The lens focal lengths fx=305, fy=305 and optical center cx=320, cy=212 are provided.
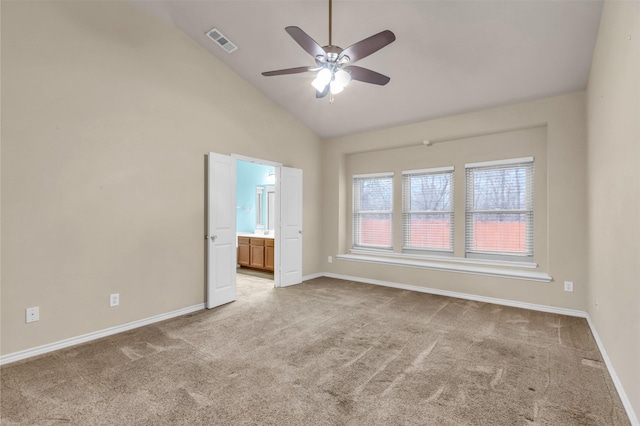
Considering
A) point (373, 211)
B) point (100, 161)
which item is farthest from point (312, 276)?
point (100, 161)

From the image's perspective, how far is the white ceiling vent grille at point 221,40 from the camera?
3.69m

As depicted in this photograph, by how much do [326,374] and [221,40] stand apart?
12.9 ft

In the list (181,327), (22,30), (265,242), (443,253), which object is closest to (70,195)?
(22,30)

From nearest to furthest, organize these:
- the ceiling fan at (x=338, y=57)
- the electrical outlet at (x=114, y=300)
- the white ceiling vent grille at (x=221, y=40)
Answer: the ceiling fan at (x=338, y=57)
the electrical outlet at (x=114, y=300)
the white ceiling vent grille at (x=221, y=40)

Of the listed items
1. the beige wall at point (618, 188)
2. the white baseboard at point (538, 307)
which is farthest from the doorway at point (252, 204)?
the beige wall at point (618, 188)

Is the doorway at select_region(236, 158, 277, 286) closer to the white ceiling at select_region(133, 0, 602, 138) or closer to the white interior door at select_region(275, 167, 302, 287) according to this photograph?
the white interior door at select_region(275, 167, 302, 287)

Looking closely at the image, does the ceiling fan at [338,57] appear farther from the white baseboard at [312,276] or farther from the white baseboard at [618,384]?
the white baseboard at [312,276]

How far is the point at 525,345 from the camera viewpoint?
114 inches

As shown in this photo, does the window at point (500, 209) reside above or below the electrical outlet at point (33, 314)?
above

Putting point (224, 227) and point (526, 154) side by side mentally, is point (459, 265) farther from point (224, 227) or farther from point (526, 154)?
point (224, 227)

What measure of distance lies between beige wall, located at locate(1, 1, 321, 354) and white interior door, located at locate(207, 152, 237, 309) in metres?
0.13

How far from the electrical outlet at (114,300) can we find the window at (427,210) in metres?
4.20

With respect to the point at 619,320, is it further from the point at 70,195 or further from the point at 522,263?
the point at 70,195

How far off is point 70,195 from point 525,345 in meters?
4.56
